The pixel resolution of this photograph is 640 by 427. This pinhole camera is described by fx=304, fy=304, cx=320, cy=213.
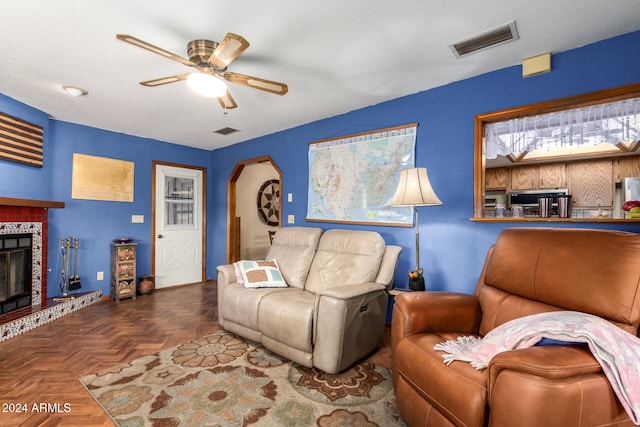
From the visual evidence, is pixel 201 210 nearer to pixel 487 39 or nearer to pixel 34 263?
pixel 34 263

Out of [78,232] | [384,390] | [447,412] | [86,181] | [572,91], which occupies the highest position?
[572,91]

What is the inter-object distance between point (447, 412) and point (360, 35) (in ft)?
7.06

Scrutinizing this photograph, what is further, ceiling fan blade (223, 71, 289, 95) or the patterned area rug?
ceiling fan blade (223, 71, 289, 95)

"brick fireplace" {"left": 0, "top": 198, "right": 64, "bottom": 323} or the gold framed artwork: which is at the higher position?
the gold framed artwork

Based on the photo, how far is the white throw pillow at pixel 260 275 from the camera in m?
2.81

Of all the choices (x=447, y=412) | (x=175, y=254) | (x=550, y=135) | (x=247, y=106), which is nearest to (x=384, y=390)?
(x=447, y=412)

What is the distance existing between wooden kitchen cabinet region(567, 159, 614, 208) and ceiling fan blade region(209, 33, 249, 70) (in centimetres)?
434

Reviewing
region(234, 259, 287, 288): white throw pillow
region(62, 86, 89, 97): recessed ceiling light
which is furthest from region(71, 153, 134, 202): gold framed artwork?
region(234, 259, 287, 288): white throw pillow

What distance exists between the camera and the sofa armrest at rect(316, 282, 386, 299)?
2.06m

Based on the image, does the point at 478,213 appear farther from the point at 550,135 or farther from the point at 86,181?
the point at 86,181

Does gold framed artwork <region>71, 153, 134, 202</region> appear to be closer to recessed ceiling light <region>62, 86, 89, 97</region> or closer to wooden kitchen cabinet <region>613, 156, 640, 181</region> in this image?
recessed ceiling light <region>62, 86, 89, 97</region>

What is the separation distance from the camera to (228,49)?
5.80 feet

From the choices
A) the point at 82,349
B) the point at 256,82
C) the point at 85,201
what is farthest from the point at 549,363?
the point at 85,201

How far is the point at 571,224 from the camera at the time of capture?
218cm
